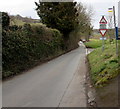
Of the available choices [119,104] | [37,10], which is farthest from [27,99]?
[37,10]

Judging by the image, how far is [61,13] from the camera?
26734 millimetres

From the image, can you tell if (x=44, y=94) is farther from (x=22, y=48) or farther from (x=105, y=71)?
(x=22, y=48)

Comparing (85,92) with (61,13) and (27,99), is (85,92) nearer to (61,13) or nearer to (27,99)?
(27,99)

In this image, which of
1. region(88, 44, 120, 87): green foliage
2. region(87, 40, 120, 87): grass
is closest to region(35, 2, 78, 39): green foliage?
region(87, 40, 120, 87): grass

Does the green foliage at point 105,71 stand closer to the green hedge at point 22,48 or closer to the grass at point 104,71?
the grass at point 104,71

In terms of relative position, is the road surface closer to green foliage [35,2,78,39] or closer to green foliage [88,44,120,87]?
green foliage [88,44,120,87]

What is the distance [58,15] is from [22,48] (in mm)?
16000

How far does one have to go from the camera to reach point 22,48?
11.8 metres

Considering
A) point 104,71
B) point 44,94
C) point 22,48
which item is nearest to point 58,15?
point 22,48

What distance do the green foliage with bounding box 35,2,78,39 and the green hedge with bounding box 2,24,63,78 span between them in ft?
30.6

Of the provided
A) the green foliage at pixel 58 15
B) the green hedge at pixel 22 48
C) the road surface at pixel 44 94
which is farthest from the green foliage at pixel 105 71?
the green foliage at pixel 58 15

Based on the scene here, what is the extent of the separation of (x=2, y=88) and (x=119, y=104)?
502 centimetres

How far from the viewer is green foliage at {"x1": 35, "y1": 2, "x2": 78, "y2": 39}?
26.6 m

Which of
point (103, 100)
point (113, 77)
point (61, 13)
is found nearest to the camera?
point (103, 100)
